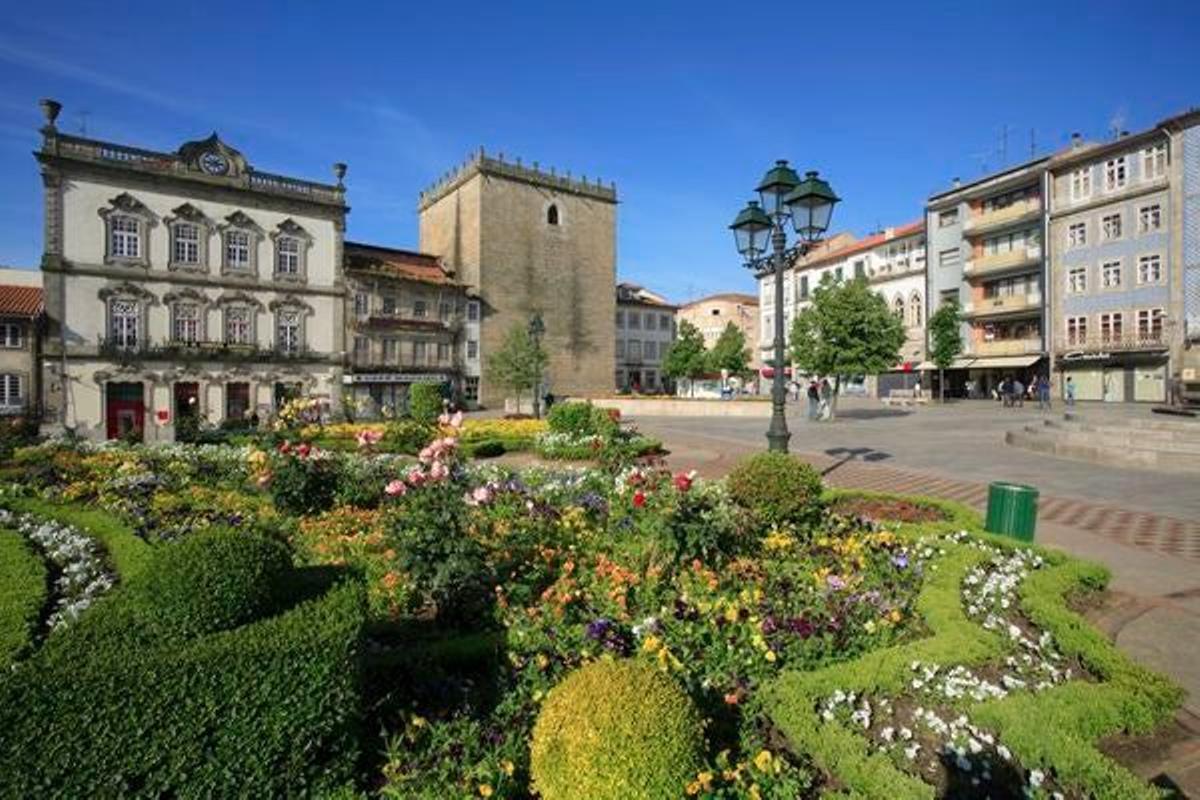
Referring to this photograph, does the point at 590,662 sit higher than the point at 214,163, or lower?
lower

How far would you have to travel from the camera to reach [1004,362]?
4109 cm

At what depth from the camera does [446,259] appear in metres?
50.5

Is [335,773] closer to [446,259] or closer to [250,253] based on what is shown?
[250,253]

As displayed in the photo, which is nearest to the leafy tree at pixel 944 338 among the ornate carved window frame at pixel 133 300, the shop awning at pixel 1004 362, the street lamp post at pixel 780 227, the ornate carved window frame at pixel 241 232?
the shop awning at pixel 1004 362

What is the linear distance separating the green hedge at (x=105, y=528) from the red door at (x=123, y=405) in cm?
2520

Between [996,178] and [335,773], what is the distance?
50697 mm

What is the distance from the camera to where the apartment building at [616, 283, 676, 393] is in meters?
65.4

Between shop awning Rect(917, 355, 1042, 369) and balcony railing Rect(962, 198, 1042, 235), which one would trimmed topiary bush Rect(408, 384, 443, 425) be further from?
balcony railing Rect(962, 198, 1042, 235)

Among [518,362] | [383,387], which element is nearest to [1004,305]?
[518,362]

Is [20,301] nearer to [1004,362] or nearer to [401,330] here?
[401,330]

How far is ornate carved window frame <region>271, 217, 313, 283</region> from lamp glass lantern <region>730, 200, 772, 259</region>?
31804 mm

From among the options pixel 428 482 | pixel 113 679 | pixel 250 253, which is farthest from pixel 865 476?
pixel 250 253

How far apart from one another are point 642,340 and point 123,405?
46.0 m

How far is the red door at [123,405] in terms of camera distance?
3006cm
